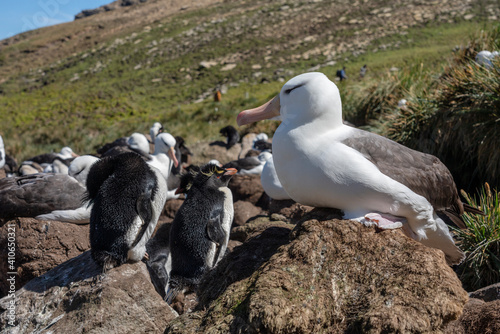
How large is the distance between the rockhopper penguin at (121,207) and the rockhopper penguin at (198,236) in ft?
1.72

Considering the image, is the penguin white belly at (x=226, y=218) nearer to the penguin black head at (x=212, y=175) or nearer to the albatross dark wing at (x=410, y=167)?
the penguin black head at (x=212, y=175)

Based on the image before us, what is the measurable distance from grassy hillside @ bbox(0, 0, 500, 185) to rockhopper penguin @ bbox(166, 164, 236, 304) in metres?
9.97

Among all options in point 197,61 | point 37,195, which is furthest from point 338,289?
point 197,61

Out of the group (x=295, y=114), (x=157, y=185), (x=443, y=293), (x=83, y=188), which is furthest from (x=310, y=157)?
(x=83, y=188)

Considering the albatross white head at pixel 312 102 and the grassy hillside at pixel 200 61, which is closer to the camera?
the albatross white head at pixel 312 102

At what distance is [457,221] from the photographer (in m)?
4.30

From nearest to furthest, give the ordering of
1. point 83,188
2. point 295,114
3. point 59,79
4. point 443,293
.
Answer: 1. point 443,293
2. point 295,114
3. point 83,188
4. point 59,79

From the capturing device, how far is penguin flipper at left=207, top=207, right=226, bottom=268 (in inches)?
226

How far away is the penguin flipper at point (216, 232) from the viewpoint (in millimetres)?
5746

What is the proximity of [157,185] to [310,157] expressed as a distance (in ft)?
8.37

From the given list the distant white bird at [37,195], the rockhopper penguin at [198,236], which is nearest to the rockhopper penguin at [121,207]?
the rockhopper penguin at [198,236]

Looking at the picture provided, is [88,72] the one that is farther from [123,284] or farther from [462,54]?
[123,284]

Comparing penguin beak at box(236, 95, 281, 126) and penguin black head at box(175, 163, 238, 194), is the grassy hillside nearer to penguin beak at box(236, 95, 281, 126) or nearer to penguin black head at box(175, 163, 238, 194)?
penguin black head at box(175, 163, 238, 194)

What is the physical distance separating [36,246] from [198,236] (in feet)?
6.57
